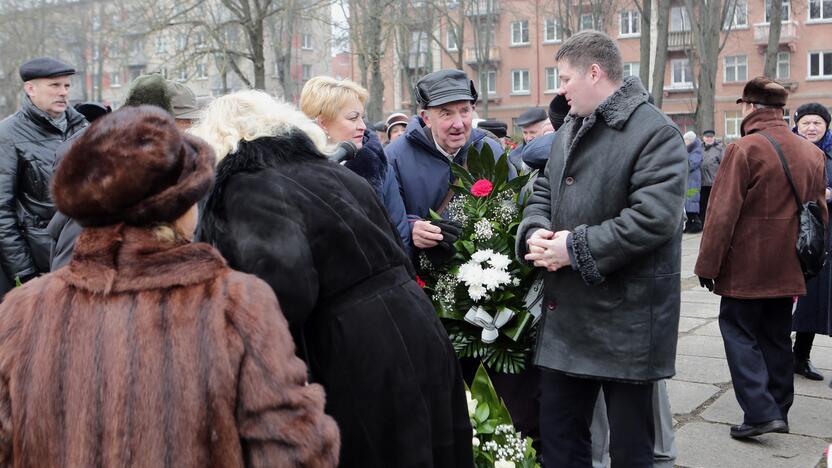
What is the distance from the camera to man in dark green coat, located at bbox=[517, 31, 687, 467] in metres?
3.46

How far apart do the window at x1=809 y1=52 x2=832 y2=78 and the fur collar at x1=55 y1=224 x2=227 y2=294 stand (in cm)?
4910

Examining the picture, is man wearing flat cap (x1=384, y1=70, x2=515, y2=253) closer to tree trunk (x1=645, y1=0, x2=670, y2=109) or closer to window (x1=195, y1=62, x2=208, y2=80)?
window (x1=195, y1=62, x2=208, y2=80)

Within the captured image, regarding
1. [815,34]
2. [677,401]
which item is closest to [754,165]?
[677,401]

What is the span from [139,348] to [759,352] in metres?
4.25

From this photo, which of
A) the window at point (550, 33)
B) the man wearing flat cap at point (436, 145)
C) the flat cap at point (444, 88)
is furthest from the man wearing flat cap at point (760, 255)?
the window at point (550, 33)

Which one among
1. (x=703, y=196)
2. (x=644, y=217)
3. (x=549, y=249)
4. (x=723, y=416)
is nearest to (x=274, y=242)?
(x=549, y=249)

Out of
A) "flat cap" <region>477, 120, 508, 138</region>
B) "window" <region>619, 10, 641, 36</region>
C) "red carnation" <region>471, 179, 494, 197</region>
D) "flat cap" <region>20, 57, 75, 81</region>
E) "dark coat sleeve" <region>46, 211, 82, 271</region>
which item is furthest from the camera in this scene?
"window" <region>619, 10, 641, 36</region>

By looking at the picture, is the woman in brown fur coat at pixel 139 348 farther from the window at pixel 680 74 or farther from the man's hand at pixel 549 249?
the window at pixel 680 74

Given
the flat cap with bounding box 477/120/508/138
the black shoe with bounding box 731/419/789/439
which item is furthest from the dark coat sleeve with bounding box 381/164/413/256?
the flat cap with bounding box 477/120/508/138

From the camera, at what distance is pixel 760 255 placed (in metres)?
5.19

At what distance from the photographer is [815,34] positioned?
4559 cm

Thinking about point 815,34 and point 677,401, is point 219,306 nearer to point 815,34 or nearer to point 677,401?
point 677,401

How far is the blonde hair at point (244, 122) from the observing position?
276 cm

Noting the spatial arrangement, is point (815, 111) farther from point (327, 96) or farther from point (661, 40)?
point (661, 40)
